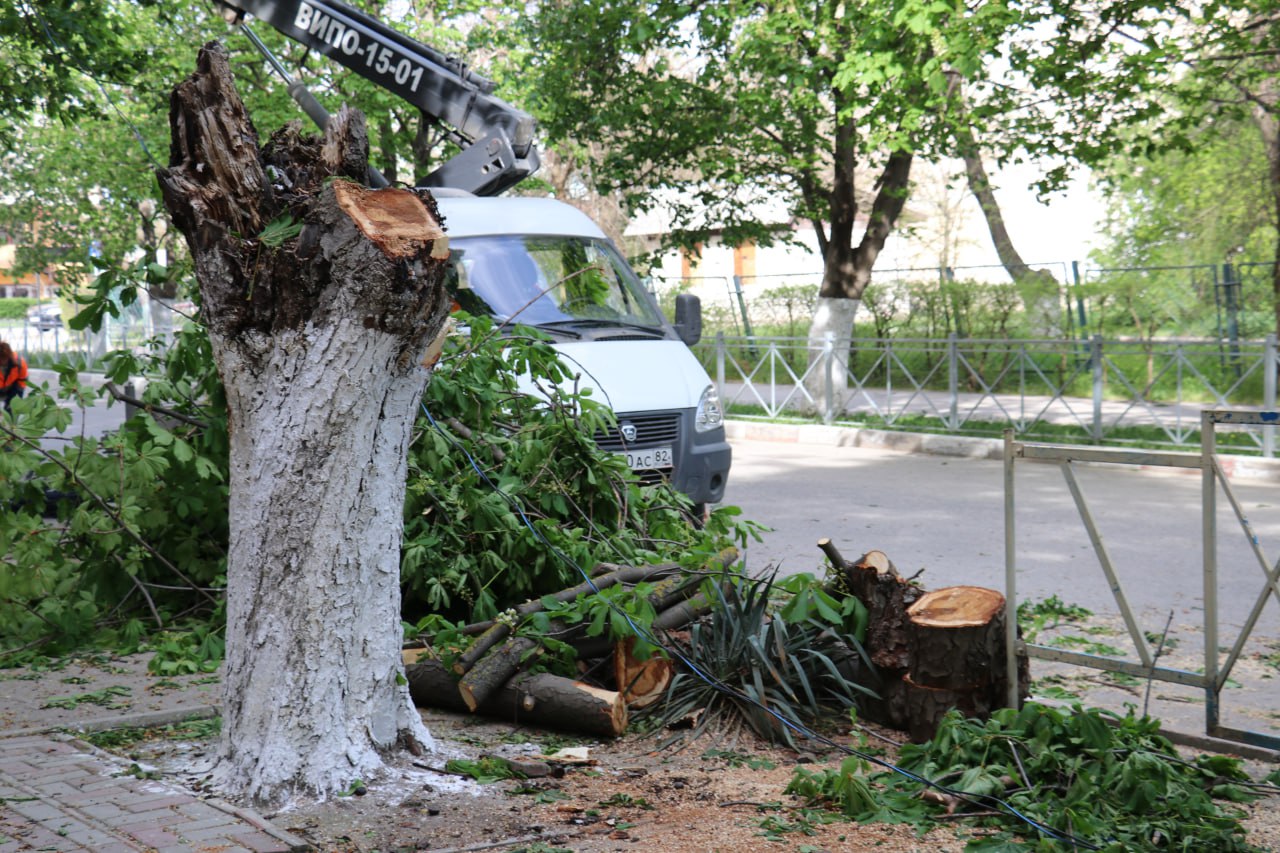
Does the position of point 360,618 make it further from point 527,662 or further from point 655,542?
point 655,542

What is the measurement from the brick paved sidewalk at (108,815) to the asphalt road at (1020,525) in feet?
8.37

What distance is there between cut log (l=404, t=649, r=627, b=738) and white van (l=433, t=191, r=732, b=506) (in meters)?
2.74

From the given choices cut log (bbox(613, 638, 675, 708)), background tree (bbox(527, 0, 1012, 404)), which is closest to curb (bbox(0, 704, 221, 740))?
cut log (bbox(613, 638, 675, 708))

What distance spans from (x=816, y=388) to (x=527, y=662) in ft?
43.6

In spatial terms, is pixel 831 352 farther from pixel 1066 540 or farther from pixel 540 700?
pixel 540 700

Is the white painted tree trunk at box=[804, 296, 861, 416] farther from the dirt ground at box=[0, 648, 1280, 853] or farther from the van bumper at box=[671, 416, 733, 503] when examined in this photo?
the dirt ground at box=[0, 648, 1280, 853]

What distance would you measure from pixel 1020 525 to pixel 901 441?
5.82m

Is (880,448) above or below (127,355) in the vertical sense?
below

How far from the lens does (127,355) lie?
6371 mm

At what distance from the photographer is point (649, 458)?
8133mm

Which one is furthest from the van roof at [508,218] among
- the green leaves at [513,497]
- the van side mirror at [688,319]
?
the green leaves at [513,497]

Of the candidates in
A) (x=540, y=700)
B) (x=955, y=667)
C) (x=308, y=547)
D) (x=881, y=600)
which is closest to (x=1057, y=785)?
(x=955, y=667)

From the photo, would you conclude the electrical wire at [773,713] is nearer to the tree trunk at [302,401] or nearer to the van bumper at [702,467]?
the tree trunk at [302,401]

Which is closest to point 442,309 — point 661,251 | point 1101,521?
point 1101,521
